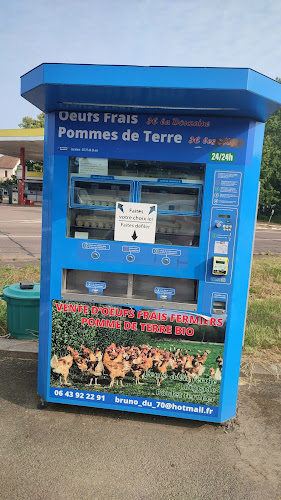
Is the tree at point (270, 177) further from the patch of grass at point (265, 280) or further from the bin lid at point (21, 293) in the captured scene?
the bin lid at point (21, 293)

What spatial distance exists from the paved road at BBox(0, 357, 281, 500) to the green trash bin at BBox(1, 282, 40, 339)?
1036 millimetres

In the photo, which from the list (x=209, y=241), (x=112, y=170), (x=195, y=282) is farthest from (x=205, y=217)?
(x=112, y=170)

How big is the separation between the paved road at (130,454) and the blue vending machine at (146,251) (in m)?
0.15

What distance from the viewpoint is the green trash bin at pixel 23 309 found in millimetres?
4422

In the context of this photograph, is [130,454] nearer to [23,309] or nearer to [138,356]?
[138,356]

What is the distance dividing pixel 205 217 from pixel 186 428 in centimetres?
169

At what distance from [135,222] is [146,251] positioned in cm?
24

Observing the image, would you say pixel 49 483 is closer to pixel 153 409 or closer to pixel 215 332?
A: pixel 153 409

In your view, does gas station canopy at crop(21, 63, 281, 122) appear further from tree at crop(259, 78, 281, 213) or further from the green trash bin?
tree at crop(259, 78, 281, 213)

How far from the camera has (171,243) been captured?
3.12 m

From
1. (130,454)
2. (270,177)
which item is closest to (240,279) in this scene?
(130,454)

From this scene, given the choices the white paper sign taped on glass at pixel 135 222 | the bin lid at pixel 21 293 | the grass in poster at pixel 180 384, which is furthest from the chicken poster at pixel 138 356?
the bin lid at pixel 21 293

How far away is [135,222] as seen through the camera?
307cm

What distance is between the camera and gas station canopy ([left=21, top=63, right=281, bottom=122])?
96.1 inches
